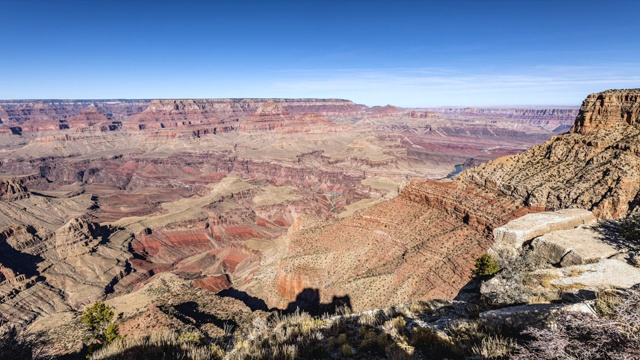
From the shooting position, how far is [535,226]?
23.2 meters

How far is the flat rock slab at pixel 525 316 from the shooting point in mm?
7796

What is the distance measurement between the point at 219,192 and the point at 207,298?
101m

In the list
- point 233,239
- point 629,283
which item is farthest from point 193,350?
point 233,239

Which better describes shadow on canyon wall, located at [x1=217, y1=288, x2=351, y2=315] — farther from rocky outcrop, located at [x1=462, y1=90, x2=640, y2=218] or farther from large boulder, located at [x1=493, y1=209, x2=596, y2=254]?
rocky outcrop, located at [x1=462, y1=90, x2=640, y2=218]

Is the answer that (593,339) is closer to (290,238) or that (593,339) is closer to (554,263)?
(554,263)

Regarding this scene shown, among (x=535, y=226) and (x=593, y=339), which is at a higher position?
(x=593, y=339)

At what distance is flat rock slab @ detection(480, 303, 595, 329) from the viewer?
25.6 ft

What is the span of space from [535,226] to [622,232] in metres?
5.66

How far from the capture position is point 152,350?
1183 centimetres

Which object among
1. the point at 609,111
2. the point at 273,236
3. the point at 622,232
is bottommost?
the point at 273,236

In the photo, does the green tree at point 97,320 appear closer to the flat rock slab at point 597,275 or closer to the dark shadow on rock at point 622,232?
the flat rock slab at point 597,275

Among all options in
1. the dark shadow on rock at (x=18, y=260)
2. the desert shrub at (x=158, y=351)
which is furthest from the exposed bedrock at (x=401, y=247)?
the dark shadow on rock at (x=18, y=260)

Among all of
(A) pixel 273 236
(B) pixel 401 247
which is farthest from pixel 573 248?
(A) pixel 273 236

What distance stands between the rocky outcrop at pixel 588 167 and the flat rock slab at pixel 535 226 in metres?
4.71
